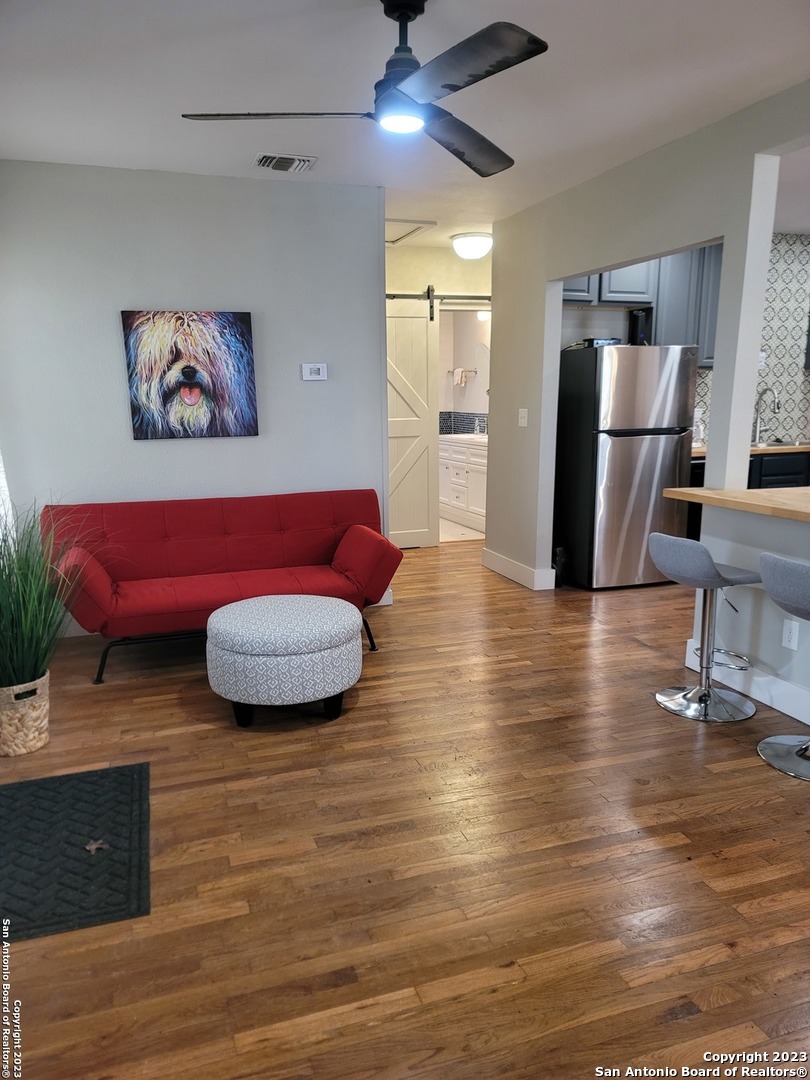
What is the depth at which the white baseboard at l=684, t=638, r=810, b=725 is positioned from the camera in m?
2.99

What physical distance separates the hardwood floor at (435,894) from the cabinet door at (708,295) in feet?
10.2

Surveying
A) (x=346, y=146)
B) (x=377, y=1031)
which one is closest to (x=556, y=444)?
(x=346, y=146)

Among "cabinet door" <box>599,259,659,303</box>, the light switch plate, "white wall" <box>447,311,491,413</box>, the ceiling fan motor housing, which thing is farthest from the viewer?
"white wall" <box>447,311,491,413</box>

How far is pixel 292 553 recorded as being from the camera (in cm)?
411

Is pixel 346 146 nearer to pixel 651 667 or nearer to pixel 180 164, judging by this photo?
pixel 180 164

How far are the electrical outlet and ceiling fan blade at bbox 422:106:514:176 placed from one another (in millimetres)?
2157

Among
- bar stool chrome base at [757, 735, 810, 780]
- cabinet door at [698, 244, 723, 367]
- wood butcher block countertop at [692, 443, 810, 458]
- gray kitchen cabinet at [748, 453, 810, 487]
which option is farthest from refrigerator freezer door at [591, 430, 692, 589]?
bar stool chrome base at [757, 735, 810, 780]

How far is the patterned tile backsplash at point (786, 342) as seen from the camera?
5.72 m

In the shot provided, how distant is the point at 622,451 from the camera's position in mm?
4855

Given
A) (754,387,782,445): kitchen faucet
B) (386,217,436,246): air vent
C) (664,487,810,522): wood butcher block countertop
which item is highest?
(386,217,436,246): air vent

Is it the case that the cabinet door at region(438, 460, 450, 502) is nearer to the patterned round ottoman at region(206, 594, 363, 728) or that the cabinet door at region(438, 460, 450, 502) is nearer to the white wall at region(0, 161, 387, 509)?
the white wall at region(0, 161, 387, 509)

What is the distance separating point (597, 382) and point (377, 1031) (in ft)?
13.4

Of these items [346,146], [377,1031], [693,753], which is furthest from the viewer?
[346,146]

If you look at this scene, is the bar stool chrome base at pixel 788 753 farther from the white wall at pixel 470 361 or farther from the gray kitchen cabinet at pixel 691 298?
the white wall at pixel 470 361
